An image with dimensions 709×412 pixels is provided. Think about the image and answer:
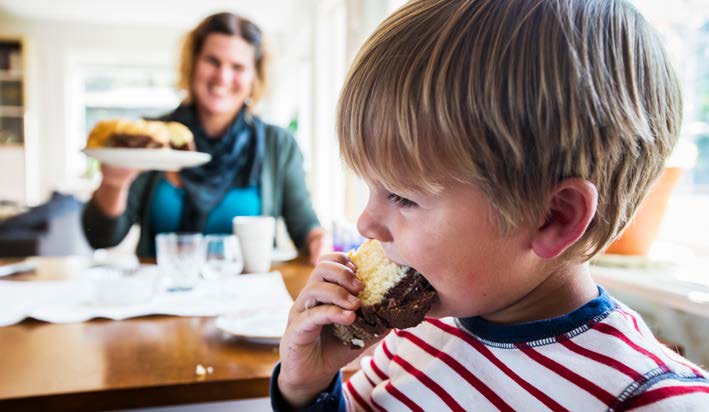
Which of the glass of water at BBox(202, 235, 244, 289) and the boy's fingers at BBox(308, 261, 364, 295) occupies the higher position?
the boy's fingers at BBox(308, 261, 364, 295)

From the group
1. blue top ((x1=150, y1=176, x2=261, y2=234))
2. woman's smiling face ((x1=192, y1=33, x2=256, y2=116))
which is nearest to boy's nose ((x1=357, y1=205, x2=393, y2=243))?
blue top ((x1=150, y1=176, x2=261, y2=234))

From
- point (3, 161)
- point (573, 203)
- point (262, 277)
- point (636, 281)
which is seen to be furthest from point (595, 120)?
point (3, 161)

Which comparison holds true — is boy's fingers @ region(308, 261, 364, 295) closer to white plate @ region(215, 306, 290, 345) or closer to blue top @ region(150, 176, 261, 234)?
white plate @ region(215, 306, 290, 345)

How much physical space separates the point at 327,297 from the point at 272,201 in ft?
5.13

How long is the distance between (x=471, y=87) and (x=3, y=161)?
7.29m

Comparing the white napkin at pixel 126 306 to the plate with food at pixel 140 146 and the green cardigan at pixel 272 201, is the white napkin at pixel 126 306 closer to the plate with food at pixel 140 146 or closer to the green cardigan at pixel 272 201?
the plate with food at pixel 140 146

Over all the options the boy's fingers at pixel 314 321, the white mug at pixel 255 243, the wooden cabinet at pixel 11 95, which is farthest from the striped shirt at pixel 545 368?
the wooden cabinet at pixel 11 95

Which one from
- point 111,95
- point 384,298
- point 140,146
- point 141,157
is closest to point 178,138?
point 140,146

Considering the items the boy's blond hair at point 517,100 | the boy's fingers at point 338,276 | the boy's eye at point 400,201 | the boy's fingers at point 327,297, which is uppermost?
the boy's blond hair at point 517,100

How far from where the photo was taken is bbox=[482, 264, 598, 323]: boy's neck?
2.04 ft

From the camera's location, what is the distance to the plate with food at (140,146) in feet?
4.55

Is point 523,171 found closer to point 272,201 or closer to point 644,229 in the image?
point 644,229

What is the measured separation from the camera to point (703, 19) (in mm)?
1342

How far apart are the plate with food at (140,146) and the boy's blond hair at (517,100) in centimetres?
99
